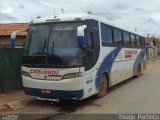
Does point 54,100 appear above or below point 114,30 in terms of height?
below

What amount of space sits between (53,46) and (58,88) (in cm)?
137

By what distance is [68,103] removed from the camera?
1203 cm

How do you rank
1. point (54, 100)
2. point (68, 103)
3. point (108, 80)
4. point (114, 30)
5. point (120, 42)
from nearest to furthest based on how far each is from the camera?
1. point (54, 100)
2. point (68, 103)
3. point (108, 80)
4. point (114, 30)
5. point (120, 42)

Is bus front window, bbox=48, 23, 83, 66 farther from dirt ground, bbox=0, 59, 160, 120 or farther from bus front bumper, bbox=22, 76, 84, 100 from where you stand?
dirt ground, bbox=0, 59, 160, 120

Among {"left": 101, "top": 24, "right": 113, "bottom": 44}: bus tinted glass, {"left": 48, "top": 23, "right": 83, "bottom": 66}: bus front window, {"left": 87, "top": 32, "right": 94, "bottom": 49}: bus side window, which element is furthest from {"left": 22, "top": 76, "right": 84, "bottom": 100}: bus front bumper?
{"left": 101, "top": 24, "right": 113, "bottom": 44}: bus tinted glass

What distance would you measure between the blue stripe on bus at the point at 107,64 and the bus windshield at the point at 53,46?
6.55 feet

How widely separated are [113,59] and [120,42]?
1.58 meters

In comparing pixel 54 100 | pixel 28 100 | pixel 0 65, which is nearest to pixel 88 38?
pixel 54 100

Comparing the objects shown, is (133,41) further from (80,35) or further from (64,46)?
(80,35)

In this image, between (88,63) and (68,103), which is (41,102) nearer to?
(68,103)

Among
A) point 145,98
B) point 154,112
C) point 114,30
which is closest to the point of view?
point 154,112

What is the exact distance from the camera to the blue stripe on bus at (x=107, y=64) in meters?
12.6

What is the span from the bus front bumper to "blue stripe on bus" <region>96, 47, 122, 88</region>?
177 centimetres

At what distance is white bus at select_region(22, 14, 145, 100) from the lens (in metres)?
10.7
